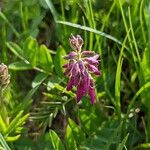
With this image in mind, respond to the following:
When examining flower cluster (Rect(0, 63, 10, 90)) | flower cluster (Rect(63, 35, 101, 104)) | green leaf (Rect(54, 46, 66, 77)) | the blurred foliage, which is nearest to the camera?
flower cluster (Rect(63, 35, 101, 104))

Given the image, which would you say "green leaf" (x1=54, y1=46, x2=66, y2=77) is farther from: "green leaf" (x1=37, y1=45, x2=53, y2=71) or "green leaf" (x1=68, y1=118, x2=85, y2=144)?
"green leaf" (x1=68, y1=118, x2=85, y2=144)

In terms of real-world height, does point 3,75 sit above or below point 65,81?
above

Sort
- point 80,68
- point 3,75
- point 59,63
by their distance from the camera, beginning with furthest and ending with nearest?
point 59,63 < point 3,75 < point 80,68

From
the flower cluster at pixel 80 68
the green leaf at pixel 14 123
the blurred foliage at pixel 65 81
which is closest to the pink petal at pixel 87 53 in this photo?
the flower cluster at pixel 80 68

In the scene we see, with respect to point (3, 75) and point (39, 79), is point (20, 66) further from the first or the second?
point (3, 75)

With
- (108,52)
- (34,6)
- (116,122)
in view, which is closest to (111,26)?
(108,52)

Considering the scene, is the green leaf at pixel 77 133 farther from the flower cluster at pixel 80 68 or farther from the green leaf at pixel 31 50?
the green leaf at pixel 31 50

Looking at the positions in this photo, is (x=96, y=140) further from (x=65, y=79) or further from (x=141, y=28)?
(x=141, y=28)

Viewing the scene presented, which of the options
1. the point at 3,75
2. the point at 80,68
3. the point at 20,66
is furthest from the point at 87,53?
the point at 20,66

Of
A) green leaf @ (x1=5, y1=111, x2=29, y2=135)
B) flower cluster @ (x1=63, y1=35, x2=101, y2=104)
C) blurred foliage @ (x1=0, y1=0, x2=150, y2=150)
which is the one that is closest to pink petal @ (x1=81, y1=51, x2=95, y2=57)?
flower cluster @ (x1=63, y1=35, x2=101, y2=104)
